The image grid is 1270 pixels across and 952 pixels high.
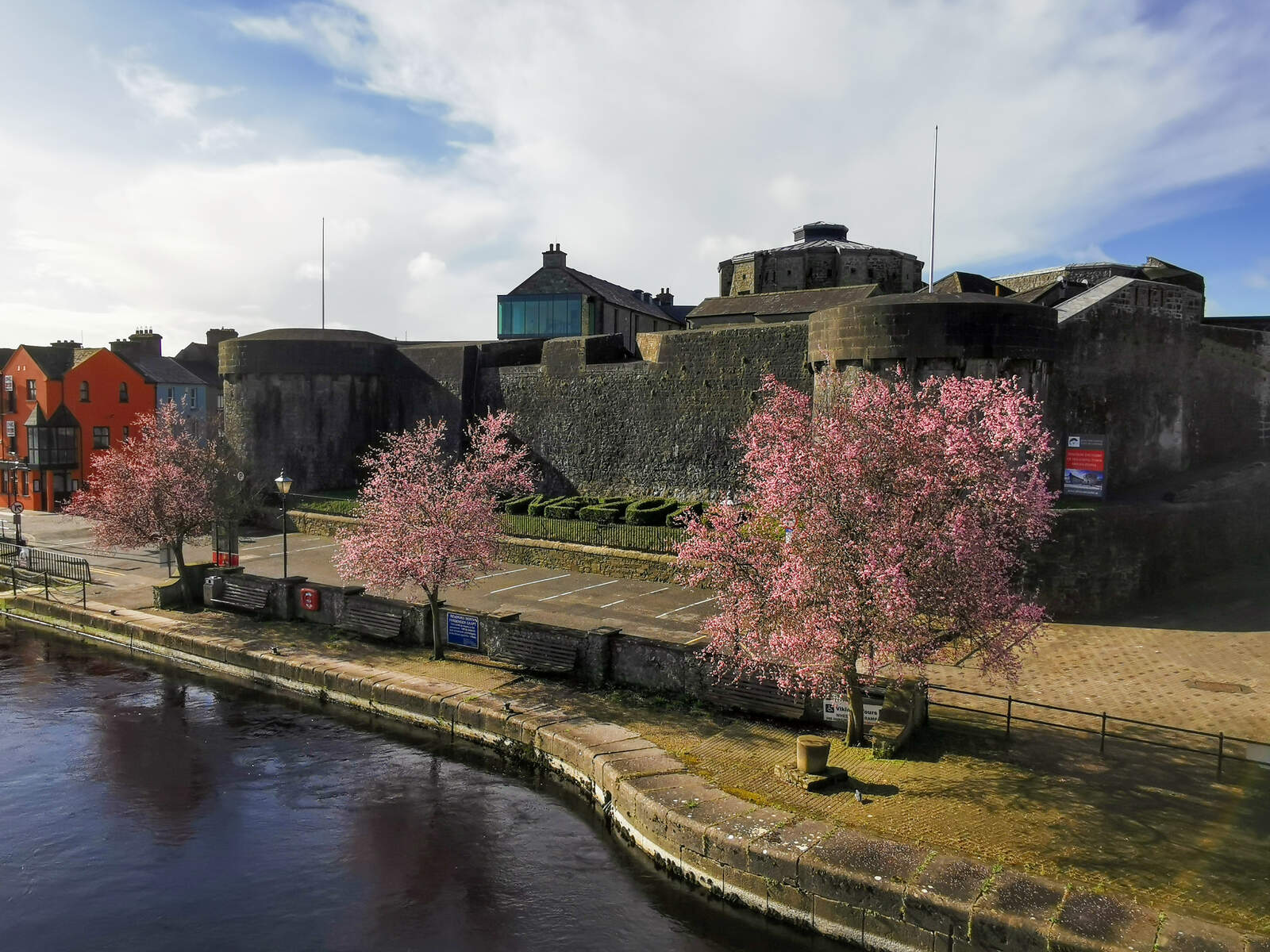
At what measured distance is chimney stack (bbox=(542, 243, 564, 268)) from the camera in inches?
2020

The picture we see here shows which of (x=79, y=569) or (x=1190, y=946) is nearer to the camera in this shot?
(x=1190, y=946)

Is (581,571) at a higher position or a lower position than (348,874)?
higher

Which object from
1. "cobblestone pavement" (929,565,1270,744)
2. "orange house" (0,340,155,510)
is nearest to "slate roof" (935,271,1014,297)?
"cobblestone pavement" (929,565,1270,744)

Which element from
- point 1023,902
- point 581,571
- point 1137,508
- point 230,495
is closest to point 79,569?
point 230,495

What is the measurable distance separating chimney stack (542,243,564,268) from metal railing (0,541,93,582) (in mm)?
30205

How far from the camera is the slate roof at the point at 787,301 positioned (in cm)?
3584

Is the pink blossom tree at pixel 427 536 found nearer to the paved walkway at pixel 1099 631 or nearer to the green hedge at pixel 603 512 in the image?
the paved walkway at pixel 1099 631

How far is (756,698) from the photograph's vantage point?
1385cm

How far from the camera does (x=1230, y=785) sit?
36.0ft

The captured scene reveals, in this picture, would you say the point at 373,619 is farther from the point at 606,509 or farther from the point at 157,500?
the point at 606,509

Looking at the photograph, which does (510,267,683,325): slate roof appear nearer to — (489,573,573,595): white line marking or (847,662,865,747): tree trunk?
(489,573,573,595): white line marking

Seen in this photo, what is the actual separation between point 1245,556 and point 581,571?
18099 mm

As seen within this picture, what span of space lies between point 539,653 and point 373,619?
472cm

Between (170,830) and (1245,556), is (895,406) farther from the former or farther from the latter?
(1245,556)
